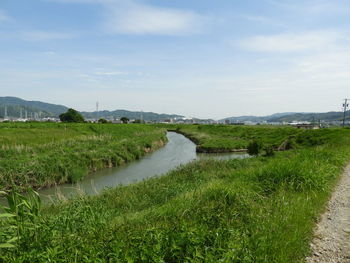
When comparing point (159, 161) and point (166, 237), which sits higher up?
point (166, 237)

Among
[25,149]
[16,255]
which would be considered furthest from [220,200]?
[25,149]

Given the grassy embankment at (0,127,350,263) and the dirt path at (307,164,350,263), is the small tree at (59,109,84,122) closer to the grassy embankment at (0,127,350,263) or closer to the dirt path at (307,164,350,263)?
the grassy embankment at (0,127,350,263)

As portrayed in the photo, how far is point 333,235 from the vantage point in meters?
5.22

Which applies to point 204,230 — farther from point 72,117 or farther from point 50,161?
point 72,117

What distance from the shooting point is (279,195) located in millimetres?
7102

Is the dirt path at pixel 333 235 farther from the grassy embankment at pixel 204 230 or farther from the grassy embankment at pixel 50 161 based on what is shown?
the grassy embankment at pixel 50 161

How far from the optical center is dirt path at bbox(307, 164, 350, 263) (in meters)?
4.43

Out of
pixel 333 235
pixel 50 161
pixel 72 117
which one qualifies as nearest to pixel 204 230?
pixel 333 235

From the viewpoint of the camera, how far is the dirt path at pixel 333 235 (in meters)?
4.43

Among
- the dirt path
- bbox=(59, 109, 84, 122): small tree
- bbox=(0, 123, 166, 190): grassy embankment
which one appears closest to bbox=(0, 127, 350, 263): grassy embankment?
the dirt path

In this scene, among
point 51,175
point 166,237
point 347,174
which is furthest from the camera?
point 51,175

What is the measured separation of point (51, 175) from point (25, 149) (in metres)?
6.19

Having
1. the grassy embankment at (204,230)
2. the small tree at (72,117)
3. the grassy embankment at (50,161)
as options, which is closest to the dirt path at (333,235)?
the grassy embankment at (204,230)

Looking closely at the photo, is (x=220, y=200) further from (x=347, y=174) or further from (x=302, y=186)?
Answer: (x=347, y=174)
